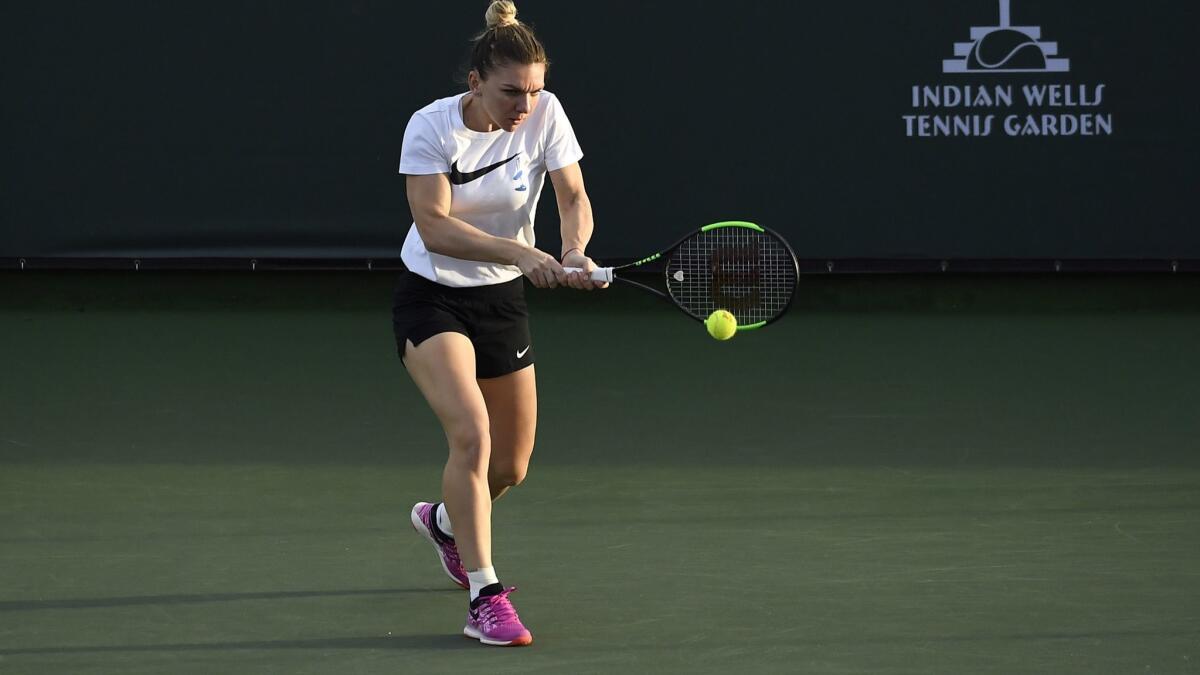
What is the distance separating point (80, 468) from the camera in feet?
18.6

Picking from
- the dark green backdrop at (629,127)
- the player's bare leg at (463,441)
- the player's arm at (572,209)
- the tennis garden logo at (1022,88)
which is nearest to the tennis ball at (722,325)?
the player's arm at (572,209)

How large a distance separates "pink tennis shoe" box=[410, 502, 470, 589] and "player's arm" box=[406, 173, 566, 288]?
763mm

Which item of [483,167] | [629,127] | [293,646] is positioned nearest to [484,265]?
[483,167]

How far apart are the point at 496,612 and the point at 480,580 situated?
8 cm

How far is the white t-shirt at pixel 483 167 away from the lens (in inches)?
156

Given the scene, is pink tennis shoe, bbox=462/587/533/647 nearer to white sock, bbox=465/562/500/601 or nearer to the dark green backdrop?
white sock, bbox=465/562/500/601

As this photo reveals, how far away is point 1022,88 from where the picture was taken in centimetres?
869

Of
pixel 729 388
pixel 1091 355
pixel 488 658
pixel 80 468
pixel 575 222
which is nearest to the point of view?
pixel 488 658

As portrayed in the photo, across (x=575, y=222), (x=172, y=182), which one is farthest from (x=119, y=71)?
(x=575, y=222)

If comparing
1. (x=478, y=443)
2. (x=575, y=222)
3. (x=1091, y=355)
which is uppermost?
(x=575, y=222)

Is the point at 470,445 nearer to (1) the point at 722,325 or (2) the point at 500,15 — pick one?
(1) the point at 722,325

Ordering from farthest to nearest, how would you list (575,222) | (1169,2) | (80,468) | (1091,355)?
(1169,2), (1091,355), (80,468), (575,222)

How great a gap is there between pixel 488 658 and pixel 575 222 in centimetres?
101

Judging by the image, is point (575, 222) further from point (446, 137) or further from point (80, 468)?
point (80, 468)
